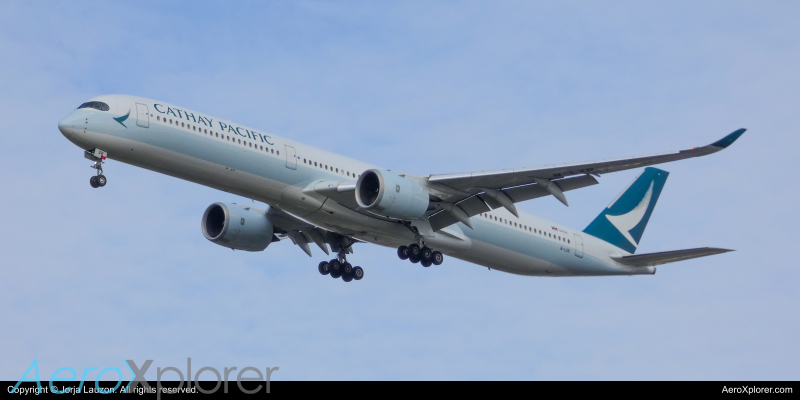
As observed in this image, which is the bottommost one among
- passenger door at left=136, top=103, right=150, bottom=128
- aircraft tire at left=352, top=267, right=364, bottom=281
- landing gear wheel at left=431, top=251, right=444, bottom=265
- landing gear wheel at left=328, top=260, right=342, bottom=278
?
landing gear wheel at left=431, top=251, right=444, bottom=265

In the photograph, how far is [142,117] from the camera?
3184cm

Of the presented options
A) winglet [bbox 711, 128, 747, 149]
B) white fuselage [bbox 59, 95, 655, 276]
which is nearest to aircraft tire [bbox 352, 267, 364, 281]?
white fuselage [bbox 59, 95, 655, 276]

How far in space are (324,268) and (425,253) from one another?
5.41m

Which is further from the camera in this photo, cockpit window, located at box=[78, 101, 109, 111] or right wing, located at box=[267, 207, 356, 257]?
right wing, located at box=[267, 207, 356, 257]

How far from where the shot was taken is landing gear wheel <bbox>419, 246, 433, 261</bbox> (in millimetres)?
36691

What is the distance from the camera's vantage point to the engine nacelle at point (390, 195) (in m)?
33.6

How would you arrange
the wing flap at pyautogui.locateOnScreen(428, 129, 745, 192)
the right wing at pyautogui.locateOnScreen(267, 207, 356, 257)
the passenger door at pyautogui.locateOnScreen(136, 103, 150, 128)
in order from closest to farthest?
1. the wing flap at pyautogui.locateOnScreen(428, 129, 745, 192)
2. the passenger door at pyautogui.locateOnScreen(136, 103, 150, 128)
3. the right wing at pyautogui.locateOnScreen(267, 207, 356, 257)

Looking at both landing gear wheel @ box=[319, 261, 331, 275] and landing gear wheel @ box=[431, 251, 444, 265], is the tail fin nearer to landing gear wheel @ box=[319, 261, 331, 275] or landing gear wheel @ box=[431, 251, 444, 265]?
landing gear wheel @ box=[431, 251, 444, 265]

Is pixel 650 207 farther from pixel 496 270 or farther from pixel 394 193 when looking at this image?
pixel 394 193

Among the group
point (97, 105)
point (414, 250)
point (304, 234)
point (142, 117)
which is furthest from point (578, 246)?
point (97, 105)

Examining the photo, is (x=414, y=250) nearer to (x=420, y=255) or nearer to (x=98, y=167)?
(x=420, y=255)

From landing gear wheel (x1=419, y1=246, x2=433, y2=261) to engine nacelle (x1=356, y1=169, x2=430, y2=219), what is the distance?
2.29m

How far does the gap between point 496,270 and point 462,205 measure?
17.0ft

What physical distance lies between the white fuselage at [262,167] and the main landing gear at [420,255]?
0.30 meters
